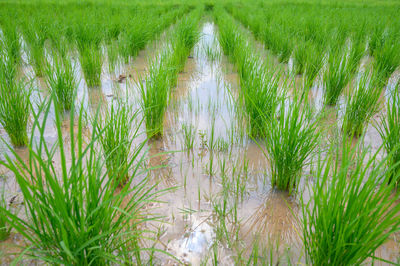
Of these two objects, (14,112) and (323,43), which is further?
(323,43)

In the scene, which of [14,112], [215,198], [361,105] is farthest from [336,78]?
[14,112]

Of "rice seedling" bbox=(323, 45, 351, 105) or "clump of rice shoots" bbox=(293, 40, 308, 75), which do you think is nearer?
"rice seedling" bbox=(323, 45, 351, 105)

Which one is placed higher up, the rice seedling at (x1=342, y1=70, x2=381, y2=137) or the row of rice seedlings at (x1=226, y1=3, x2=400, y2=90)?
the row of rice seedlings at (x1=226, y1=3, x2=400, y2=90)

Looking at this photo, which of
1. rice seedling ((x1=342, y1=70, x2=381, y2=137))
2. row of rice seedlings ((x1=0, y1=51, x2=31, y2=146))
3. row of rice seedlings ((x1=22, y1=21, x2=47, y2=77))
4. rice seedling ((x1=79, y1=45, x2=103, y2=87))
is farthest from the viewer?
row of rice seedlings ((x1=22, y1=21, x2=47, y2=77))

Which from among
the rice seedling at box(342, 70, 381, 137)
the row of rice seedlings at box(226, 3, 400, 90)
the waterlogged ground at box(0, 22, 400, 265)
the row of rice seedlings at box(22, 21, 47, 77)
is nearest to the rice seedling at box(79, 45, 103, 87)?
the row of rice seedlings at box(22, 21, 47, 77)

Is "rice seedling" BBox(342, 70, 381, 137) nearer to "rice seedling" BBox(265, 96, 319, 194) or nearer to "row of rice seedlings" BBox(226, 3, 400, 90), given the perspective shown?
"row of rice seedlings" BBox(226, 3, 400, 90)

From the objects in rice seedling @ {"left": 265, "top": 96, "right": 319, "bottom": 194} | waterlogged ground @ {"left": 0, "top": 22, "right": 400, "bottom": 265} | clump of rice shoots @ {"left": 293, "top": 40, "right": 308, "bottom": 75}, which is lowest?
waterlogged ground @ {"left": 0, "top": 22, "right": 400, "bottom": 265}

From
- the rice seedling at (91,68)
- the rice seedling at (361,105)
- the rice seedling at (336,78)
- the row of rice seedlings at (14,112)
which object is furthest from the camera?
the rice seedling at (91,68)

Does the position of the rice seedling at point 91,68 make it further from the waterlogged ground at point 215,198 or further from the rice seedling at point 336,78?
the rice seedling at point 336,78

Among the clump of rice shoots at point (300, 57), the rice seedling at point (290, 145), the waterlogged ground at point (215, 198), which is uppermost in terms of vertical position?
the clump of rice shoots at point (300, 57)

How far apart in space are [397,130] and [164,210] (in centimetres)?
132

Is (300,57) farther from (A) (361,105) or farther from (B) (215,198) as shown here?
(B) (215,198)

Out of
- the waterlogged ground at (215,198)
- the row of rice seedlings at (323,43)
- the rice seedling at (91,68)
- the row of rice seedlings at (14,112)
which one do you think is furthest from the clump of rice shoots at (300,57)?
the row of rice seedlings at (14,112)

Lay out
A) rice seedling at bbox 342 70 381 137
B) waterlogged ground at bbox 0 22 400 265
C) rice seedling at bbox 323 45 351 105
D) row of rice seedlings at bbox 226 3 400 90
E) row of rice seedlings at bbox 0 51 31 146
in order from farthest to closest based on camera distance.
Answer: row of rice seedlings at bbox 226 3 400 90, rice seedling at bbox 323 45 351 105, rice seedling at bbox 342 70 381 137, row of rice seedlings at bbox 0 51 31 146, waterlogged ground at bbox 0 22 400 265
